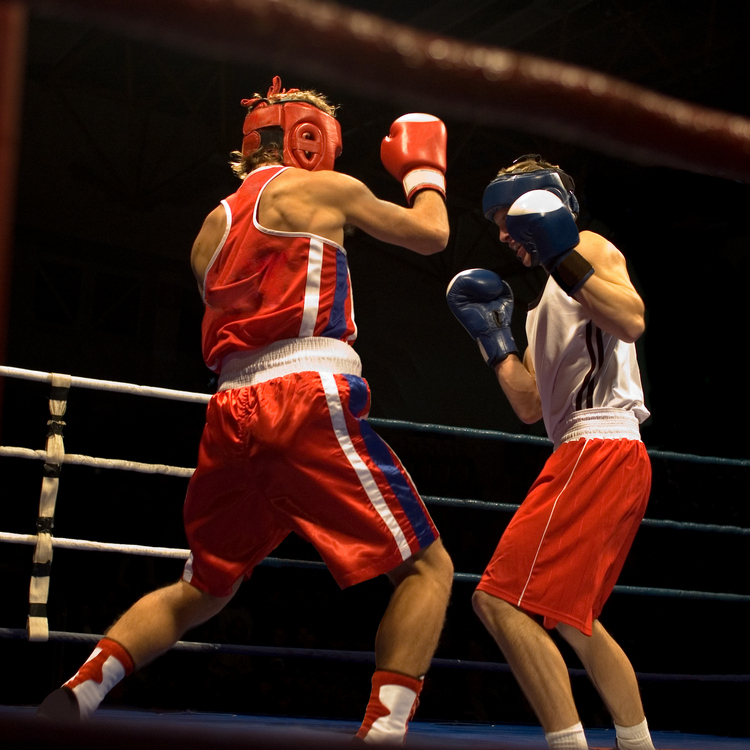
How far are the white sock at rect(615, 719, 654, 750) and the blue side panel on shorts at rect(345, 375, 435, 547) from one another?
0.61 meters

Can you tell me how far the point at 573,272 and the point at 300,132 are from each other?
677 mm

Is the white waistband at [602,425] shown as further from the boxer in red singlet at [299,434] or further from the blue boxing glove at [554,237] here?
the boxer in red singlet at [299,434]

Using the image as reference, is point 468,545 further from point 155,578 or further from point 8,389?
point 8,389

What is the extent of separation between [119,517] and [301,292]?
4.86 m

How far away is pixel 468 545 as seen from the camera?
701cm

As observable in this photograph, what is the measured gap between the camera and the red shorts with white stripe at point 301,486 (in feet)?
5.32

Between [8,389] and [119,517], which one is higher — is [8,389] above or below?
above

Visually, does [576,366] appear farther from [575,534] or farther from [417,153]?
[417,153]

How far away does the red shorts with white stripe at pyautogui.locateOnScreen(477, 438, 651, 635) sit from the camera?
177 cm

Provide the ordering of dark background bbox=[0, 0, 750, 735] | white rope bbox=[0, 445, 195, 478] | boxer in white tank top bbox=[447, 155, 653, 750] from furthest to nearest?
dark background bbox=[0, 0, 750, 735]
white rope bbox=[0, 445, 195, 478]
boxer in white tank top bbox=[447, 155, 653, 750]

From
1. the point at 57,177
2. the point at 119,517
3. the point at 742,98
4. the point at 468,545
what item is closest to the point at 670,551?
the point at 468,545

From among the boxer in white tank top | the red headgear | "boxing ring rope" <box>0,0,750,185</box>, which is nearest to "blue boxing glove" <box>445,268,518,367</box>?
the boxer in white tank top

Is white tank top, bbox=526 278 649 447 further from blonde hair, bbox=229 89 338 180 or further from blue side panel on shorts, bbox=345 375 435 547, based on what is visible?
blonde hair, bbox=229 89 338 180

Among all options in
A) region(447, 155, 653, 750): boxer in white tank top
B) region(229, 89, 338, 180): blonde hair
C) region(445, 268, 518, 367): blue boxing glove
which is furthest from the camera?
region(445, 268, 518, 367): blue boxing glove
